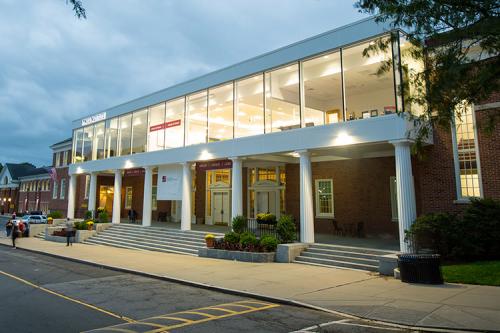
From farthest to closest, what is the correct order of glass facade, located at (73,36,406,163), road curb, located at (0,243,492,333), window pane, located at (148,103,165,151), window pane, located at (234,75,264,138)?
window pane, located at (148,103,165,151) → window pane, located at (234,75,264,138) → glass facade, located at (73,36,406,163) → road curb, located at (0,243,492,333)

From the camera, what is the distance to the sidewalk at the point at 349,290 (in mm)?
7340

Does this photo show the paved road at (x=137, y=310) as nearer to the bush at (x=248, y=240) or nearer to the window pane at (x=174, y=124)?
the bush at (x=248, y=240)

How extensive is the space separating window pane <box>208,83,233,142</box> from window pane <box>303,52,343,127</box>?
15.2ft

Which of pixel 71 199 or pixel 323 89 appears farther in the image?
pixel 71 199

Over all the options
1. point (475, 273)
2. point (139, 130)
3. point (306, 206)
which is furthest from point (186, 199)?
point (475, 273)

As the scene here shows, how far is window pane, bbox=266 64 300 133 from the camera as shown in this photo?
18375 mm

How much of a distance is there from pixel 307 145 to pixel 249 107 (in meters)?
5.31

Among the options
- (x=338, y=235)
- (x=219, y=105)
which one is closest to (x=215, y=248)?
(x=338, y=235)

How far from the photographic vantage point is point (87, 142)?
110 feet

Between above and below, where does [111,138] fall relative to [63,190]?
above

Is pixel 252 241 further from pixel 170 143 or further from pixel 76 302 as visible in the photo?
pixel 170 143

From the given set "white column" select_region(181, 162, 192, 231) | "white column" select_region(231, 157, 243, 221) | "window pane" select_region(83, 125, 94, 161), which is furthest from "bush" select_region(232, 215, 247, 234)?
"window pane" select_region(83, 125, 94, 161)

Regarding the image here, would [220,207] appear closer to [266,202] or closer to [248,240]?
[266,202]

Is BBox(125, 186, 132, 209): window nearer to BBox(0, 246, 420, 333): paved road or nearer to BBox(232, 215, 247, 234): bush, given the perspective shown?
BBox(232, 215, 247, 234): bush
